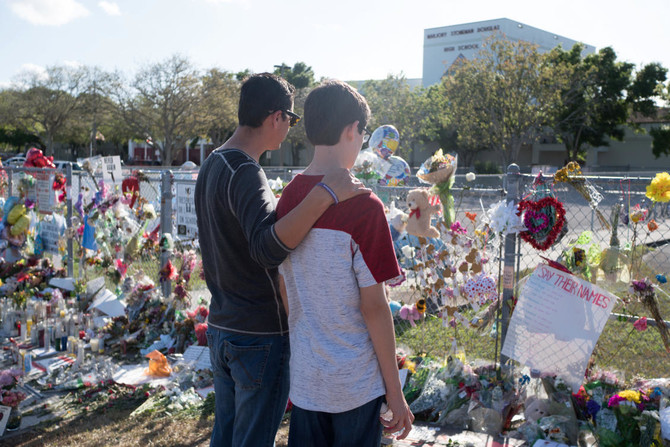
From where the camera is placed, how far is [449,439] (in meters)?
3.40

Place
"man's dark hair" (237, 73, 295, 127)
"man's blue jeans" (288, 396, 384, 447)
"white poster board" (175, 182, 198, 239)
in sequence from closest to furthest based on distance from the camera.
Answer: "man's blue jeans" (288, 396, 384, 447), "man's dark hair" (237, 73, 295, 127), "white poster board" (175, 182, 198, 239)

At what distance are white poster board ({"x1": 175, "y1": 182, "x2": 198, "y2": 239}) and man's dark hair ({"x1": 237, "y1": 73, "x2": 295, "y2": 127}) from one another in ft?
11.2

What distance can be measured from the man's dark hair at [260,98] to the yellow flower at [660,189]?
2.18m

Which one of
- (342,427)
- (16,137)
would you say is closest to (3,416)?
(342,427)

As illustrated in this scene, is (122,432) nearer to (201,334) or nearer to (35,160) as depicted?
(201,334)

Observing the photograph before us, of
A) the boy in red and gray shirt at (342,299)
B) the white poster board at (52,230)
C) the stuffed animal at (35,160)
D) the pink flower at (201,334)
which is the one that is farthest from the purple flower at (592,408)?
the stuffed animal at (35,160)

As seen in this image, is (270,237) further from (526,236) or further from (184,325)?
(184,325)

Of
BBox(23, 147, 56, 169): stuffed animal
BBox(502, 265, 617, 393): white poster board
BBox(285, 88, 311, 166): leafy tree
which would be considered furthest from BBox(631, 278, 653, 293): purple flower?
BBox(285, 88, 311, 166): leafy tree

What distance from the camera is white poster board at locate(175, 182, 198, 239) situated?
213 inches

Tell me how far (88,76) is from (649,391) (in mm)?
39326

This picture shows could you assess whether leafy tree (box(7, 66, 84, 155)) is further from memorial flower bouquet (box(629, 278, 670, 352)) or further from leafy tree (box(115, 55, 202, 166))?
memorial flower bouquet (box(629, 278, 670, 352))

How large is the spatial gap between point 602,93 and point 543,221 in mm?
31913

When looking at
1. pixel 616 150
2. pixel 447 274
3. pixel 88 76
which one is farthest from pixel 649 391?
pixel 616 150

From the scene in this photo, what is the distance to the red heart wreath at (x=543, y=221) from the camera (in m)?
3.35
